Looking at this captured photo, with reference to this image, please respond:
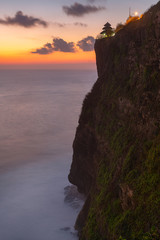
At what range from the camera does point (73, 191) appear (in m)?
49.8

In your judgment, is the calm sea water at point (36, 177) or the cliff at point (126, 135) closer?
the cliff at point (126, 135)

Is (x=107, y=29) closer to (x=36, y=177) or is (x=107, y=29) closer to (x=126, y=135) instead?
(x=126, y=135)

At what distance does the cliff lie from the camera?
18.9m

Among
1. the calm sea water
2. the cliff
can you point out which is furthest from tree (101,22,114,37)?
the calm sea water

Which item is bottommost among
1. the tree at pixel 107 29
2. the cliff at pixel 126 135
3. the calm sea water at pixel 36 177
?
the calm sea water at pixel 36 177

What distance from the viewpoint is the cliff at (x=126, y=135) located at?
742 inches

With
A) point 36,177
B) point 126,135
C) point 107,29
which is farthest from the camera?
point 36,177

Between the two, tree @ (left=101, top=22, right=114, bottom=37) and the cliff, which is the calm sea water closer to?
the cliff

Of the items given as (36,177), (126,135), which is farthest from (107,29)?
(36,177)

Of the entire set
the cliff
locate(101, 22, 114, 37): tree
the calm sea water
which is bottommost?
the calm sea water

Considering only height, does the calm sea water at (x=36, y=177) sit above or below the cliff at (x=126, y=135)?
below

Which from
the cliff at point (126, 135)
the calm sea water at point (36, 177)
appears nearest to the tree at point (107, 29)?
the cliff at point (126, 135)

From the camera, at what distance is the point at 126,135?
26.2m

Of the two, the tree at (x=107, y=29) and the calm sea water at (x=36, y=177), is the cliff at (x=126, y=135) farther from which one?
the calm sea water at (x=36, y=177)
